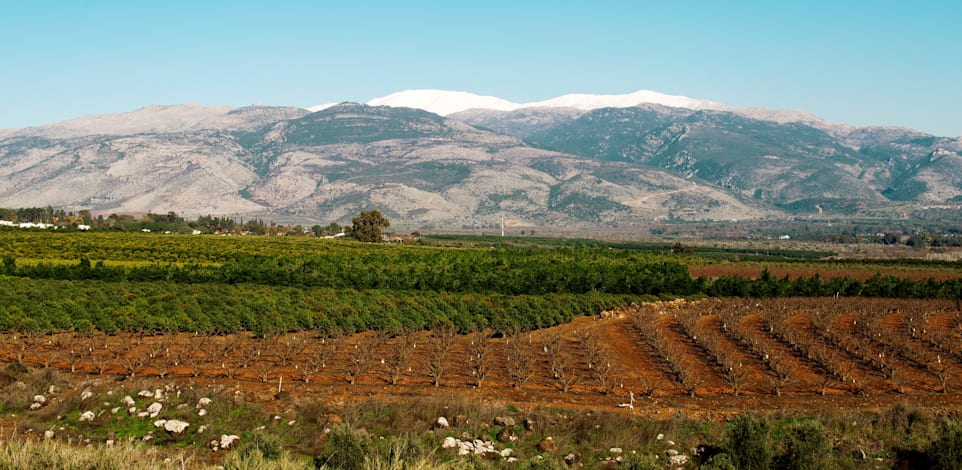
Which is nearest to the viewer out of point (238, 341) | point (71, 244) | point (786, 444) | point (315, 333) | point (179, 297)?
point (786, 444)

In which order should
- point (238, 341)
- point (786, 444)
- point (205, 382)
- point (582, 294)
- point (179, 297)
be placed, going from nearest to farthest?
1. point (786, 444)
2. point (205, 382)
3. point (238, 341)
4. point (179, 297)
5. point (582, 294)

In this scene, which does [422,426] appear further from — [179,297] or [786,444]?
[179,297]

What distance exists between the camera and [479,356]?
2881 cm

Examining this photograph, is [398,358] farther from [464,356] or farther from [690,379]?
[690,379]

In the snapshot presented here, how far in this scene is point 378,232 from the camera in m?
124

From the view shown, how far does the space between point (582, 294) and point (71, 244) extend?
50.8 meters

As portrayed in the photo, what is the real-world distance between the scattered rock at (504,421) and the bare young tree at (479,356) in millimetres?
6054

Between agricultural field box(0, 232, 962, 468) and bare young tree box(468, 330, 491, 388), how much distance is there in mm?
166

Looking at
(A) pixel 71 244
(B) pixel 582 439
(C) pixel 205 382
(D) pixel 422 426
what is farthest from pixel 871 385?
(A) pixel 71 244

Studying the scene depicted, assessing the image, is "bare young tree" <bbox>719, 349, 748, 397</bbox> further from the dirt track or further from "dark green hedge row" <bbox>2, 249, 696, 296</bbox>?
"dark green hedge row" <bbox>2, 249, 696, 296</bbox>

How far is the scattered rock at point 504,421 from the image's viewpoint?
1892 cm

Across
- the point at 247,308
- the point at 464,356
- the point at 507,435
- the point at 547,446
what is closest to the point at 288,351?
the point at 464,356

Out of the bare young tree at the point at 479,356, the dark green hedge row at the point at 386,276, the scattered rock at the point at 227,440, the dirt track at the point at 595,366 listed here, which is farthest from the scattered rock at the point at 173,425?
the dark green hedge row at the point at 386,276

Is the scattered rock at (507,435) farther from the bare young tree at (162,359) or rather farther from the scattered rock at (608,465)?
the bare young tree at (162,359)
